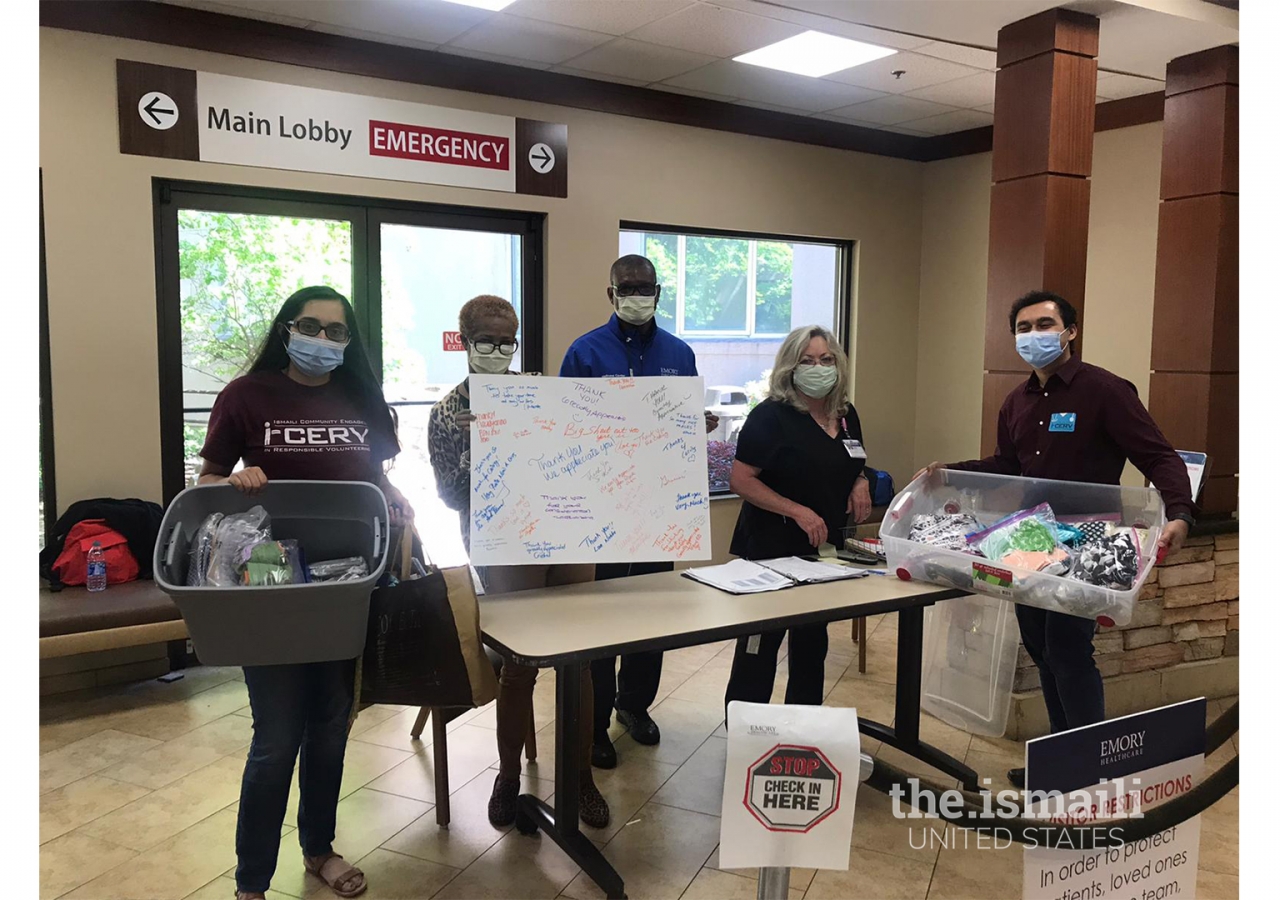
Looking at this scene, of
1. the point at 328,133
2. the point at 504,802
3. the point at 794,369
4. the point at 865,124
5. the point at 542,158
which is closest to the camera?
the point at 504,802

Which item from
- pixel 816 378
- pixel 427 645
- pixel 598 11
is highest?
pixel 598 11

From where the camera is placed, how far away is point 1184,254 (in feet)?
13.7

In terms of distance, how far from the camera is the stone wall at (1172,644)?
3525 mm

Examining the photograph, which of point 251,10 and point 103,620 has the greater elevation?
point 251,10

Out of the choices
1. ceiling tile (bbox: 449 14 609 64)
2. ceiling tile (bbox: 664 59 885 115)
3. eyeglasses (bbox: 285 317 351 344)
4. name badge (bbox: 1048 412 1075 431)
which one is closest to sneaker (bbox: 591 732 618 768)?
eyeglasses (bbox: 285 317 351 344)

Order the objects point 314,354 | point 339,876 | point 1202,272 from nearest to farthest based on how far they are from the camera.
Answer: point 314,354 → point 339,876 → point 1202,272

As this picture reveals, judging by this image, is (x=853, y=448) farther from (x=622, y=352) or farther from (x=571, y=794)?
(x=571, y=794)

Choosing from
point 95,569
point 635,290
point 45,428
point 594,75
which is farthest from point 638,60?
point 95,569

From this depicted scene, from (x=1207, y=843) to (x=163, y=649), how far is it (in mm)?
4135

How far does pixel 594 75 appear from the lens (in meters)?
4.90

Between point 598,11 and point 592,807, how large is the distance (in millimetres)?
3257

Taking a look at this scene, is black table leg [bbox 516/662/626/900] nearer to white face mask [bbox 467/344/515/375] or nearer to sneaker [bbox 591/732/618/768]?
sneaker [bbox 591/732/618/768]

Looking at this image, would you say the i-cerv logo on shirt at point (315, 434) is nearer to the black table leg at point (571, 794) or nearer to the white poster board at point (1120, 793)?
the black table leg at point (571, 794)

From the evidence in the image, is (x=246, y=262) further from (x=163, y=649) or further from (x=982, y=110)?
(x=982, y=110)
